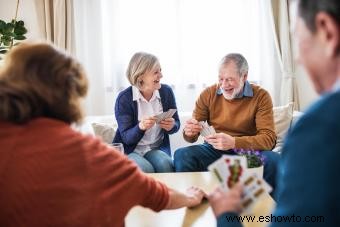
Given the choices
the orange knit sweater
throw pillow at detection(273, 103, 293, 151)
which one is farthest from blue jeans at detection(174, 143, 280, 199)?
the orange knit sweater

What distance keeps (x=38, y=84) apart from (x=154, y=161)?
1.46 meters

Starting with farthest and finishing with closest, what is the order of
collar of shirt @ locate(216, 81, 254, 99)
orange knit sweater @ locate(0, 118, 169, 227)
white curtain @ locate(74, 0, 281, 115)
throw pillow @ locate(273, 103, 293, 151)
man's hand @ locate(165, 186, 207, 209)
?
white curtain @ locate(74, 0, 281, 115), throw pillow @ locate(273, 103, 293, 151), collar of shirt @ locate(216, 81, 254, 99), man's hand @ locate(165, 186, 207, 209), orange knit sweater @ locate(0, 118, 169, 227)

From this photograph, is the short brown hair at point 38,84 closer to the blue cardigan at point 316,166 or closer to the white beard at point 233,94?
the blue cardigan at point 316,166

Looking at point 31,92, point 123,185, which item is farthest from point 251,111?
point 31,92

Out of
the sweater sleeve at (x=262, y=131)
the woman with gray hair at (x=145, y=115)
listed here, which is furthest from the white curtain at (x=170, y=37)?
the sweater sleeve at (x=262, y=131)

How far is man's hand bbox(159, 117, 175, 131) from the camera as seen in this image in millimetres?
2262

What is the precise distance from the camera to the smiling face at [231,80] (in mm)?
2168

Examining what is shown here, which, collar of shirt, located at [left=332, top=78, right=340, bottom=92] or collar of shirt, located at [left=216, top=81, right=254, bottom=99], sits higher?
collar of shirt, located at [left=332, top=78, right=340, bottom=92]

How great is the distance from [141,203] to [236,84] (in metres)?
1.38

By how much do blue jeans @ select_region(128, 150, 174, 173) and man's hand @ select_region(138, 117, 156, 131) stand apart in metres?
0.20

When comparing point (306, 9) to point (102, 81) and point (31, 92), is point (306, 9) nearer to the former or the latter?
point (31, 92)

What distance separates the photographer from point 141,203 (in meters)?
0.98

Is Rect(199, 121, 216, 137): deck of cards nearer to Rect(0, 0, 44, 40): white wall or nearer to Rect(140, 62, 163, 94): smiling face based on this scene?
Rect(140, 62, 163, 94): smiling face

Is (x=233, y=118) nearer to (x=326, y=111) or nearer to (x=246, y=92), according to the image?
(x=246, y=92)
